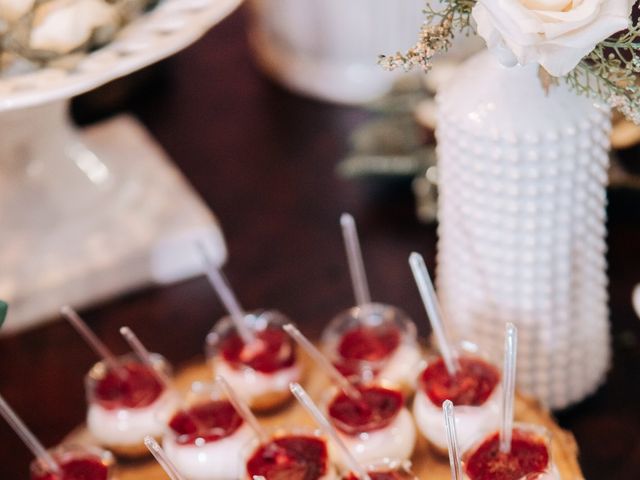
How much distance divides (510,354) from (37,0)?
49cm

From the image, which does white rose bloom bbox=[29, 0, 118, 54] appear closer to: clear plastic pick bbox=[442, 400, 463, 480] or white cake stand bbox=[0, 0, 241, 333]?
white cake stand bbox=[0, 0, 241, 333]

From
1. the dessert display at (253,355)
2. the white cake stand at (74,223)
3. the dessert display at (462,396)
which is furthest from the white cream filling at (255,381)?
the white cake stand at (74,223)

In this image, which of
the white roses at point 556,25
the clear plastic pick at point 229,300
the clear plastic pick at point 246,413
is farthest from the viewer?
the clear plastic pick at point 229,300

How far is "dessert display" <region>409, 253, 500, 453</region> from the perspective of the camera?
754mm

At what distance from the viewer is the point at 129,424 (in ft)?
2.68

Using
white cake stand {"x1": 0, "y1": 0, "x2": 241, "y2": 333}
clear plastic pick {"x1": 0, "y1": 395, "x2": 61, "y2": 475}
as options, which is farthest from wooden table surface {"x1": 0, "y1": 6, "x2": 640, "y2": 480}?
clear plastic pick {"x1": 0, "y1": 395, "x2": 61, "y2": 475}

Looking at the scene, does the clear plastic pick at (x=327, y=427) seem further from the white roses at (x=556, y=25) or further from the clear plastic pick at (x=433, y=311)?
A: the white roses at (x=556, y=25)

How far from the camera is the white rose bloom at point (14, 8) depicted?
81 centimetres

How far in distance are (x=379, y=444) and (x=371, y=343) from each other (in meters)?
0.12

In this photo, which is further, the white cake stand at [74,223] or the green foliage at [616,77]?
the white cake stand at [74,223]

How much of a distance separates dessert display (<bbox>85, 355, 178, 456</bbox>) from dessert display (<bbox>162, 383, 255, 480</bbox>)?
0.03 metres

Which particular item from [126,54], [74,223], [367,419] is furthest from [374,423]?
[74,223]

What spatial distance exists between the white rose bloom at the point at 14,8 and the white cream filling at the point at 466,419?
0.46 metres

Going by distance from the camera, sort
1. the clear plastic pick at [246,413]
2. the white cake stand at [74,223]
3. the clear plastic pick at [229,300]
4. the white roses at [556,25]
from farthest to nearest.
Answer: the white cake stand at [74,223] < the clear plastic pick at [229,300] < the clear plastic pick at [246,413] < the white roses at [556,25]
